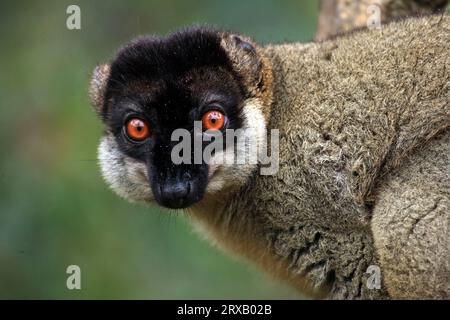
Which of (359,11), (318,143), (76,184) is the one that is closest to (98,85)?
(318,143)

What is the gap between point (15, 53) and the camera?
35.4ft

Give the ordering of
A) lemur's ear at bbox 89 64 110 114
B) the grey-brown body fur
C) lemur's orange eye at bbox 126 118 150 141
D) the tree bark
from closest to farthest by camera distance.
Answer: the grey-brown body fur → lemur's orange eye at bbox 126 118 150 141 → lemur's ear at bbox 89 64 110 114 → the tree bark

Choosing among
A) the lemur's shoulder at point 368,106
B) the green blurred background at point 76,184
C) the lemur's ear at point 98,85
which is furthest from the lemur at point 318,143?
A: the green blurred background at point 76,184

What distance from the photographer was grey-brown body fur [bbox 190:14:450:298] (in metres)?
4.98

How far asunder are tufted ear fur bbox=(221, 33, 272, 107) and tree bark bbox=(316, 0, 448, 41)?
1.46 meters

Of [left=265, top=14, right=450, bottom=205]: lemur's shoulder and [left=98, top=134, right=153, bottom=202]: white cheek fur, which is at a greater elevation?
[left=265, top=14, right=450, bottom=205]: lemur's shoulder

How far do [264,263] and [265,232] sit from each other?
0.48 metres

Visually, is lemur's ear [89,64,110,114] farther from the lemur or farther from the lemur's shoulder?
the lemur's shoulder

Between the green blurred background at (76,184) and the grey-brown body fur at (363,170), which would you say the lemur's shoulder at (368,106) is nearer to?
the grey-brown body fur at (363,170)

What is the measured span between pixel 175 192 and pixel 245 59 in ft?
4.49

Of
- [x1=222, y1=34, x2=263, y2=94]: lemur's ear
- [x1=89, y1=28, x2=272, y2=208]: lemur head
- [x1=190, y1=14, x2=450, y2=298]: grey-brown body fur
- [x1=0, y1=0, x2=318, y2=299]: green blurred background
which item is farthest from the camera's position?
[x1=0, y1=0, x2=318, y2=299]: green blurred background

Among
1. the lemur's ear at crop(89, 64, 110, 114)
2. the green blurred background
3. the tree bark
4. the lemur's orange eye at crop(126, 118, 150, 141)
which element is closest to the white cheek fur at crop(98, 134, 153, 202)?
the lemur's orange eye at crop(126, 118, 150, 141)

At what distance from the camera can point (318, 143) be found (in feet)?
17.5
